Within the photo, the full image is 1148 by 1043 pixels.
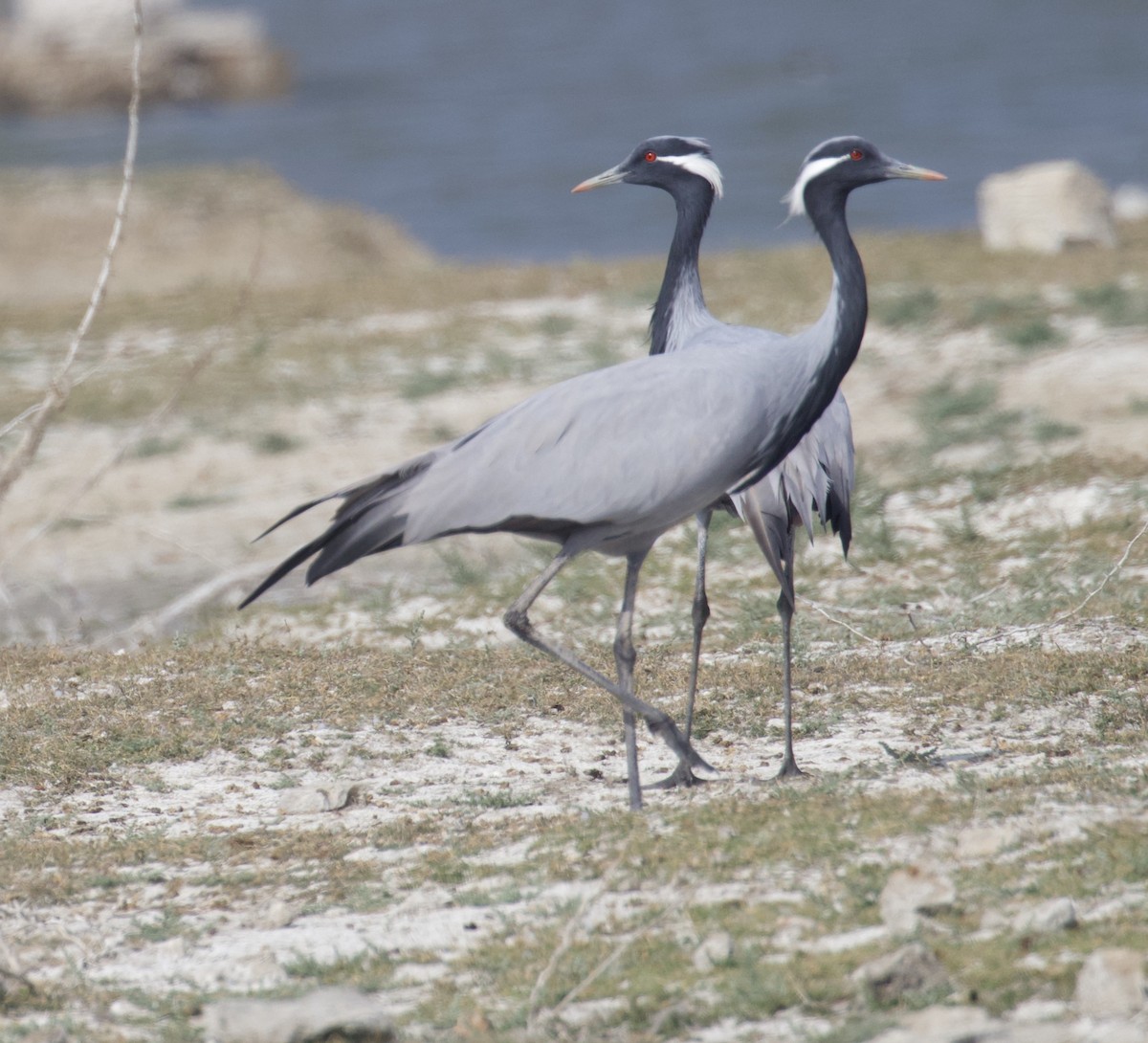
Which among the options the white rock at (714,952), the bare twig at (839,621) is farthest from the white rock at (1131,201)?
the white rock at (714,952)

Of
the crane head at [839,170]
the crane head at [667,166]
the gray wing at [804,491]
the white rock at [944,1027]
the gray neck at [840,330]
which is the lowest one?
the white rock at [944,1027]

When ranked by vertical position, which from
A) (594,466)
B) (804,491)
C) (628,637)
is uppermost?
(594,466)

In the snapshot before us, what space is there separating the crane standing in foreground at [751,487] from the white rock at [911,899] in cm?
134

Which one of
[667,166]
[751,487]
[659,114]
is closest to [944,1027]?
[751,487]

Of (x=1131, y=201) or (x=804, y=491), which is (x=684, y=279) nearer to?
(x=804, y=491)

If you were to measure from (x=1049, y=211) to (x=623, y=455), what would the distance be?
1130cm

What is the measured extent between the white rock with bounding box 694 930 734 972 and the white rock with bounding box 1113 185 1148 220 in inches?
696

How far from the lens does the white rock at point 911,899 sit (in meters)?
3.80

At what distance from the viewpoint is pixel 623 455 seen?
4.94 m

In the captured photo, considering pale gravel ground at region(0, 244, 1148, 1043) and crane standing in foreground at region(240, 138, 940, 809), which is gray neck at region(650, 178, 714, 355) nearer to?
crane standing in foreground at region(240, 138, 940, 809)

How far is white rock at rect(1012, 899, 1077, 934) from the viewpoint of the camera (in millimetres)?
3699

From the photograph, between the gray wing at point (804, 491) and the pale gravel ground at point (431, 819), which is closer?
the pale gravel ground at point (431, 819)

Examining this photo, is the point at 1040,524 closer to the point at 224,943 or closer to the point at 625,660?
the point at 625,660

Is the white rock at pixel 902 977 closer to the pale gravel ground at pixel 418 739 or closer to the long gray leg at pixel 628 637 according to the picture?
the pale gravel ground at pixel 418 739
